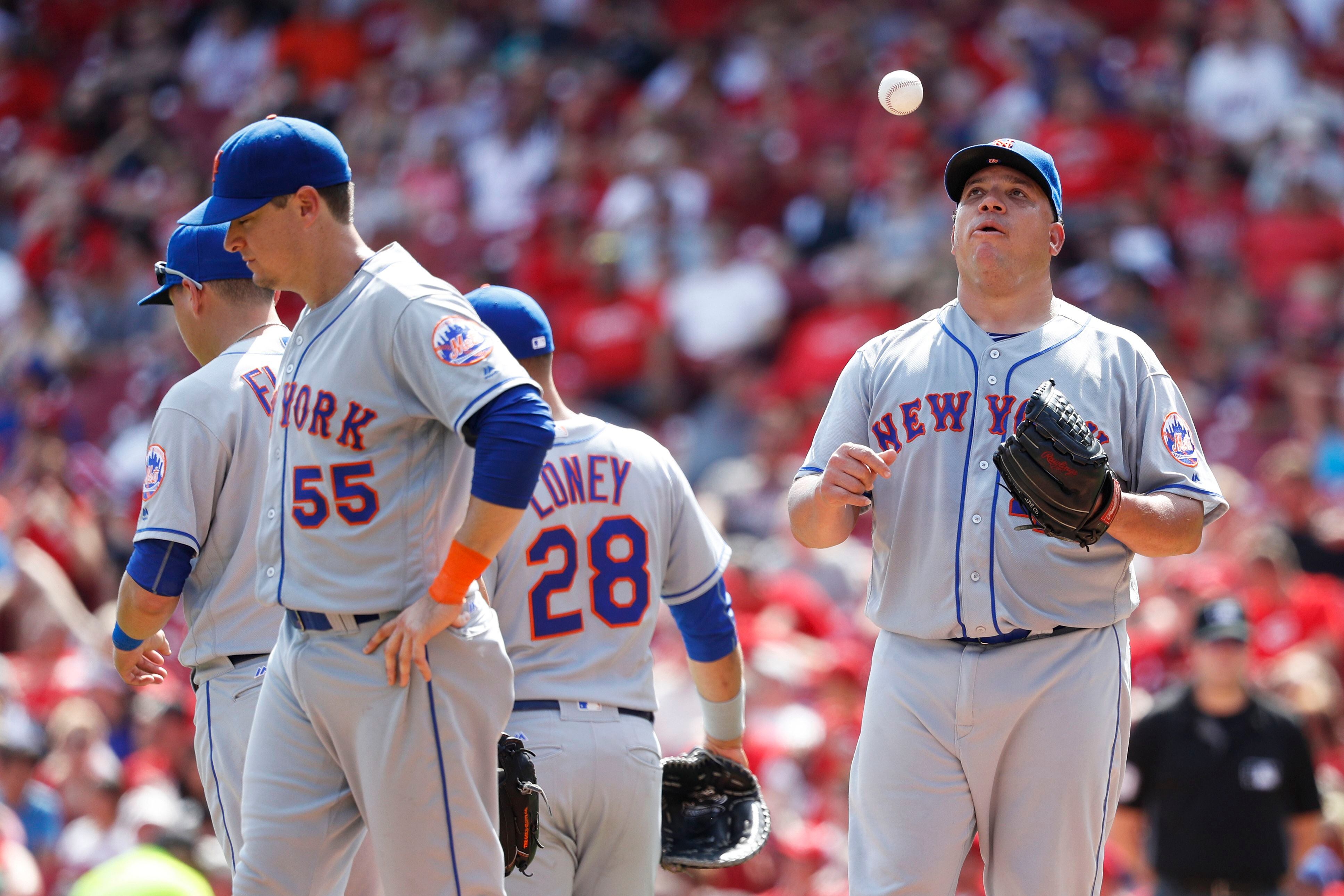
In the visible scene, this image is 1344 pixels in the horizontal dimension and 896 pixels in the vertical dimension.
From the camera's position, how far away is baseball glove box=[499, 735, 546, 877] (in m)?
3.44

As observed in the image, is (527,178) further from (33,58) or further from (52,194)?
(33,58)

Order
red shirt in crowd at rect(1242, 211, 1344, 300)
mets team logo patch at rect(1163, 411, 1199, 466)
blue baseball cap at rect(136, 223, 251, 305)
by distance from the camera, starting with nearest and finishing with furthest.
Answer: mets team logo patch at rect(1163, 411, 1199, 466)
blue baseball cap at rect(136, 223, 251, 305)
red shirt in crowd at rect(1242, 211, 1344, 300)

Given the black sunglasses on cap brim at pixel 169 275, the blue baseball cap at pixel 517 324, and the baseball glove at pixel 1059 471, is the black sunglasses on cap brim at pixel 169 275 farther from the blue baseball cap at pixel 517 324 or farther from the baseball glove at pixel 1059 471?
the baseball glove at pixel 1059 471

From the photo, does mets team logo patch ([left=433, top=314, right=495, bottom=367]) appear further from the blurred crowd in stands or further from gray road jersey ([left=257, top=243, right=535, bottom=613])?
the blurred crowd in stands

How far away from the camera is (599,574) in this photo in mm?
3896

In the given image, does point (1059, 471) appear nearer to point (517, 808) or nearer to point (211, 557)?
point (517, 808)

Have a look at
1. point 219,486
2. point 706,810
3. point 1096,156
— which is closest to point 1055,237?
point 706,810

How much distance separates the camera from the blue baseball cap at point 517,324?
4.00 meters

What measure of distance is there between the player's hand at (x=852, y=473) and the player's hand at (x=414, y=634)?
2.66 ft

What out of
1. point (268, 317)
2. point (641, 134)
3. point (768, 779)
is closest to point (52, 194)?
point (641, 134)

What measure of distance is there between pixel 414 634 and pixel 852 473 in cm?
95

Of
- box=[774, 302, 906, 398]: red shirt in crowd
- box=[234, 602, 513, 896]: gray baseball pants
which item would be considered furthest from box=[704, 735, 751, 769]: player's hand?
box=[774, 302, 906, 398]: red shirt in crowd

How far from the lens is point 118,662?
3812mm

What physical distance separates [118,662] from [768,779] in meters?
3.72
